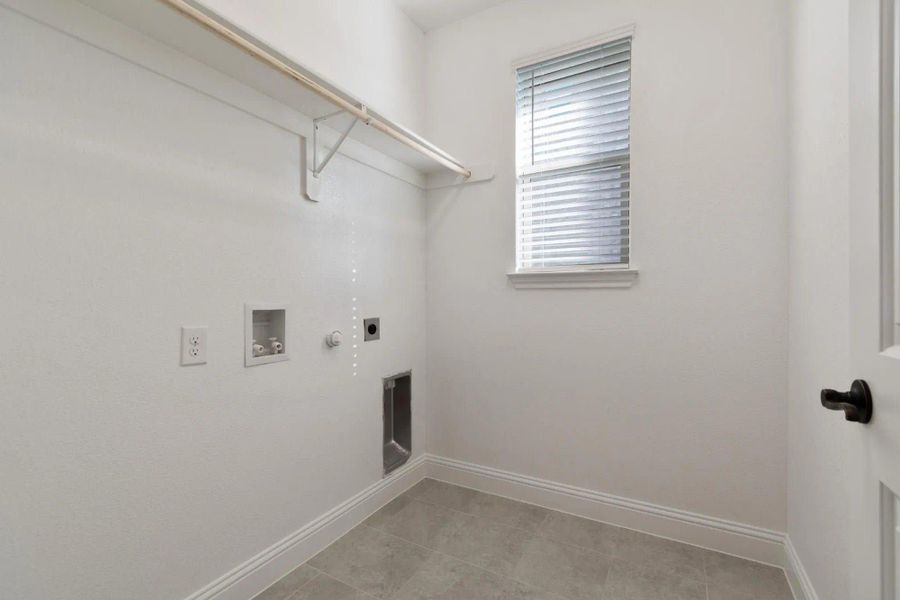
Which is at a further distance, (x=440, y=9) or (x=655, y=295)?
(x=440, y=9)

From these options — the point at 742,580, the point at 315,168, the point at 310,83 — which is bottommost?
the point at 742,580

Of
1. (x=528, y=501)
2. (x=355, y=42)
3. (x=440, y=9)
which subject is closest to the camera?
(x=355, y=42)

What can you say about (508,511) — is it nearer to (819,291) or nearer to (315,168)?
(819,291)

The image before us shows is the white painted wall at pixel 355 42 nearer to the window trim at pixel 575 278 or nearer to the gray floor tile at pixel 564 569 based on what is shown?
the window trim at pixel 575 278

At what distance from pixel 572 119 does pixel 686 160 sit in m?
0.62

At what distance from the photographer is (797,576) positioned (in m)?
1.52

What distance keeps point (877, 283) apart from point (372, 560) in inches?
73.6

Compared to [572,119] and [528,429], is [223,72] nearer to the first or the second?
[572,119]

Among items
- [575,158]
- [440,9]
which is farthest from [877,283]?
[440,9]

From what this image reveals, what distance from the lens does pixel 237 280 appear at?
4.90ft

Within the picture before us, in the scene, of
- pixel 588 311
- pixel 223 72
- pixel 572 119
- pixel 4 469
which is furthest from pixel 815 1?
pixel 4 469

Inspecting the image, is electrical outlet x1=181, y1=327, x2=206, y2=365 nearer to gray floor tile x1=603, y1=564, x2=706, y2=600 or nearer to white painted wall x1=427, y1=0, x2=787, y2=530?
white painted wall x1=427, y1=0, x2=787, y2=530

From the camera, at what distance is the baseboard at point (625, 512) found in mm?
1736

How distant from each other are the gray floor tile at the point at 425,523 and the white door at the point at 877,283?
156 centimetres
